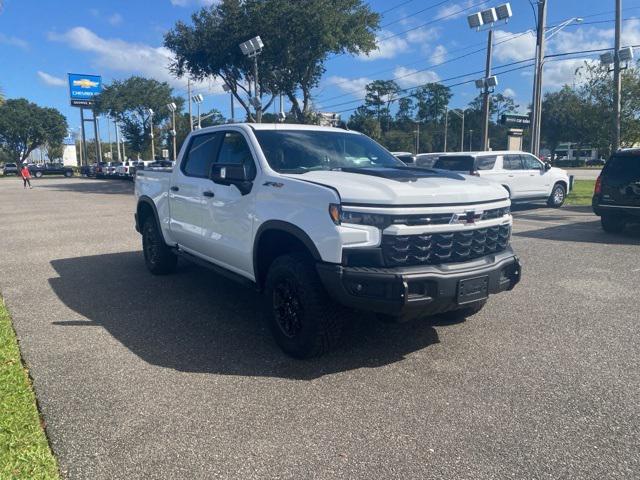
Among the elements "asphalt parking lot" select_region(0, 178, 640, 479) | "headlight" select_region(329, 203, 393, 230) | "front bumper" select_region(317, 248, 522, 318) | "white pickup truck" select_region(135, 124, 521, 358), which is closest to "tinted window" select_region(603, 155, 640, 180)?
"asphalt parking lot" select_region(0, 178, 640, 479)

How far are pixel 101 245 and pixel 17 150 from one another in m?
78.0

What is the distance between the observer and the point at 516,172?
1571cm

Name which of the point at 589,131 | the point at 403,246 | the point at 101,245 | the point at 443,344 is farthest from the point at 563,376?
the point at 589,131

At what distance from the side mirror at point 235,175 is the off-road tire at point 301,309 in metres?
0.78

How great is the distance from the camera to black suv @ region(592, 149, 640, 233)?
385 inches

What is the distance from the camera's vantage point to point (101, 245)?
976 centimetres

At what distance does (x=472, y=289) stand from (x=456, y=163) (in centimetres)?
1221

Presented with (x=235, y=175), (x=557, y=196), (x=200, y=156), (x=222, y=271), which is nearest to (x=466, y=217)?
(x=235, y=175)

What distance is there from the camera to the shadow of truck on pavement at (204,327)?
4.20 metres

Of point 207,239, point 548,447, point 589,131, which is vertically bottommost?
point 548,447

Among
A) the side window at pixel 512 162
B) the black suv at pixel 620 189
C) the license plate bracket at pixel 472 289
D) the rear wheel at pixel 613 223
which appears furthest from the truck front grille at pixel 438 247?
the side window at pixel 512 162

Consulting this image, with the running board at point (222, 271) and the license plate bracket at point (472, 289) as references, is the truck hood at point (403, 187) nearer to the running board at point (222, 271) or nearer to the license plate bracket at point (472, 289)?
the license plate bracket at point (472, 289)

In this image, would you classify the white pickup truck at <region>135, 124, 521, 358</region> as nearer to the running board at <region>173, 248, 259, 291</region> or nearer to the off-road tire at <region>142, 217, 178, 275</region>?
the running board at <region>173, 248, 259, 291</region>

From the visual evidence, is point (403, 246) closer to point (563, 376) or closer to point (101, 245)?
point (563, 376)
